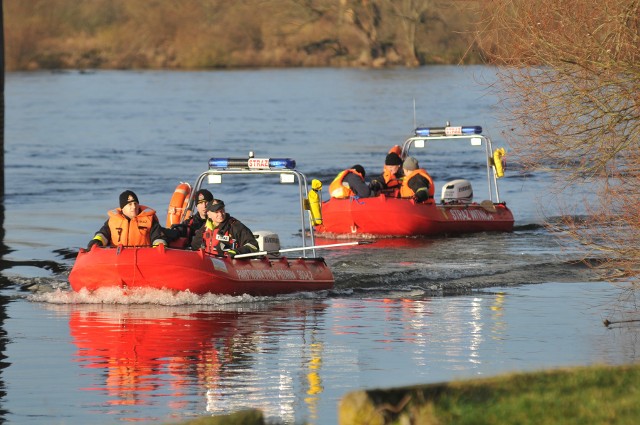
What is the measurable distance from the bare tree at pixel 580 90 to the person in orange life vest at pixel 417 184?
11786 millimetres

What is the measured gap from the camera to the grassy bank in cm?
1012

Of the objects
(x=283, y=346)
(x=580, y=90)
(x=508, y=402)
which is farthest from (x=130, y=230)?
(x=508, y=402)

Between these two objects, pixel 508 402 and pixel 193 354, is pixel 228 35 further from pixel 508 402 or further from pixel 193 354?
pixel 508 402

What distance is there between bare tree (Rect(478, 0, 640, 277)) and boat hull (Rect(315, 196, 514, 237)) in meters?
11.9

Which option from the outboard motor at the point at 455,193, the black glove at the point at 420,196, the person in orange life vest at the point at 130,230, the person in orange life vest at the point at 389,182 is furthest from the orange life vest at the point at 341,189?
the person in orange life vest at the point at 130,230

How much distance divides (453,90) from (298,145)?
110 feet

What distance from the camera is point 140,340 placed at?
671 inches

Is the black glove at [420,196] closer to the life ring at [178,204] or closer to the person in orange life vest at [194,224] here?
the life ring at [178,204]

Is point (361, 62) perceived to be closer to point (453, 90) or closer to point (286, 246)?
point (453, 90)

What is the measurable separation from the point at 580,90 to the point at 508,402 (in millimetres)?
5118

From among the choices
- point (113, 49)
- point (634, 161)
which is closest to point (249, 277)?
point (634, 161)

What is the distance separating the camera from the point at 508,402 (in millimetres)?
10805

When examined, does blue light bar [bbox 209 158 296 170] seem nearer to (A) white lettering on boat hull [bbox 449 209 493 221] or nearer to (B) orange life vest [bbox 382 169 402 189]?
(B) orange life vest [bbox 382 169 402 189]

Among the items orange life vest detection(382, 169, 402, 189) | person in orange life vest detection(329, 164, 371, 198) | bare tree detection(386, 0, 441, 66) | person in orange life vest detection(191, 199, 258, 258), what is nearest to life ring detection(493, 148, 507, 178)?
orange life vest detection(382, 169, 402, 189)
